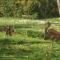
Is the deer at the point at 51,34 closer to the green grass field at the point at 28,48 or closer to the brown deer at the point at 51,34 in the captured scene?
the brown deer at the point at 51,34

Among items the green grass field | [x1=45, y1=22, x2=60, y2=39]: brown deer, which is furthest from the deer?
the green grass field

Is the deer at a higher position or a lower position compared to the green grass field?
higher

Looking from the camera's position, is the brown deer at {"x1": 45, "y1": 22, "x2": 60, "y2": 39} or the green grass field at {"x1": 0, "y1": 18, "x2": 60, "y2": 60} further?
the brown deer at {"x1": 45, "y1": 22, "x2": 60, "y2": 39}

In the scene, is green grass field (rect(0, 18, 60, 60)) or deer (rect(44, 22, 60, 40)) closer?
green grass field (rect(0, 18, 60, 60))

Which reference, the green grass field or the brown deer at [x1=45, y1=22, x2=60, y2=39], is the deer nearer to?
the brown deer at [x1=45, y1=22, x2=60, y2=39]

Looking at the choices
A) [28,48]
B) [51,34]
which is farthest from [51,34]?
[28,48]

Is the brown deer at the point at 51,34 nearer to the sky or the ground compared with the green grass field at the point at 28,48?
nearer to the sky

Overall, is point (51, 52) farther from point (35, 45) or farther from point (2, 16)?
point (2, 16)

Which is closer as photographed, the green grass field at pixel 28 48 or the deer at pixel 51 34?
the green grass field at pixel 28 48

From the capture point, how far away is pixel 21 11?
34875mm

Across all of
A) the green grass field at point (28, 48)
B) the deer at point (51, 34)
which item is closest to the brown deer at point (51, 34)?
the deer at point (51, 34)

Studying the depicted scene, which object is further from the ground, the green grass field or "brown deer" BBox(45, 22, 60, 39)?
"brown deer" BBox(45, 22, 60, 39)

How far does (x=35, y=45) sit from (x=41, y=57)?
10.2 ft

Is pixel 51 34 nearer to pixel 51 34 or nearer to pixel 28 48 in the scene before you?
pixel 51 34
